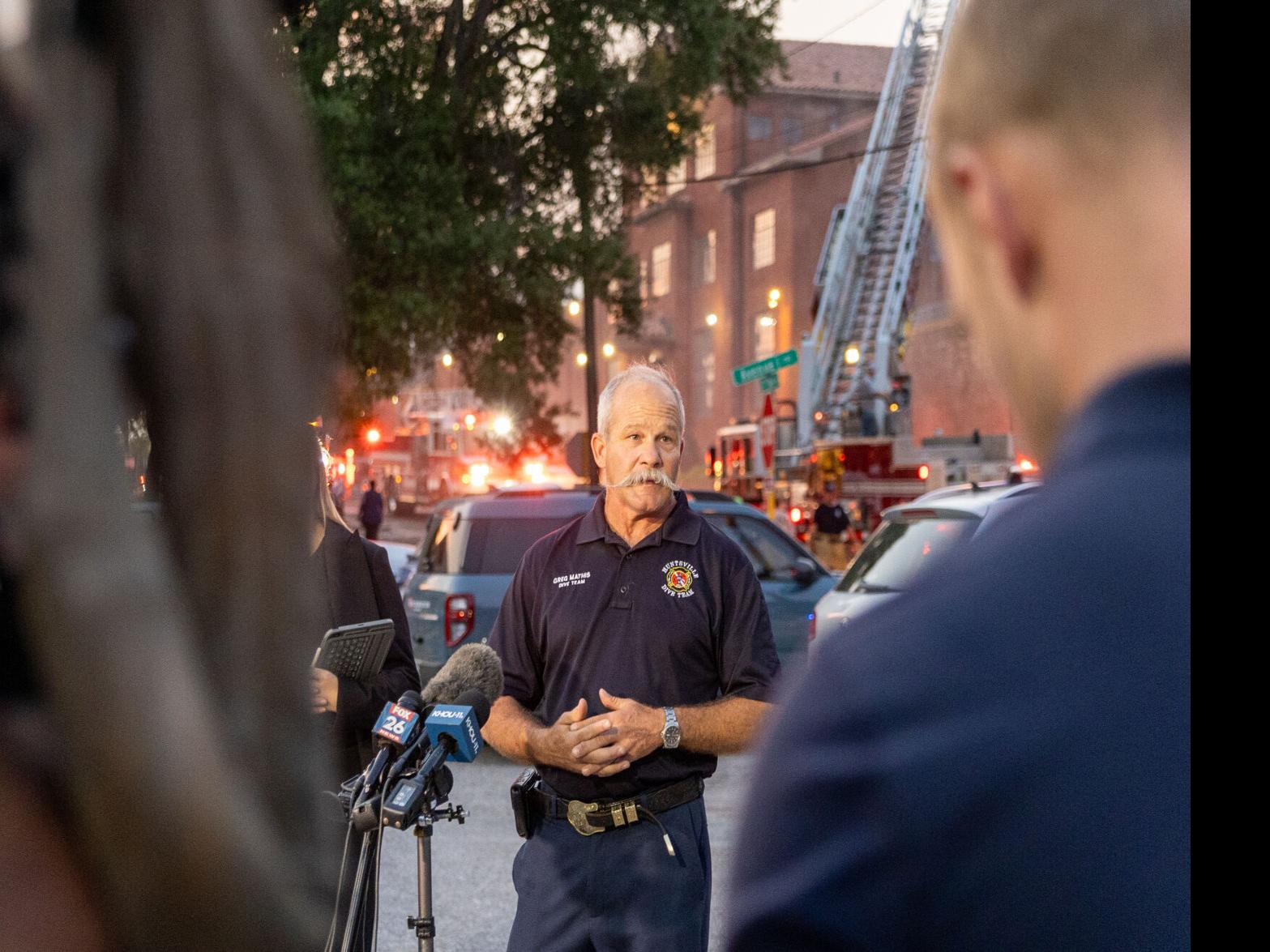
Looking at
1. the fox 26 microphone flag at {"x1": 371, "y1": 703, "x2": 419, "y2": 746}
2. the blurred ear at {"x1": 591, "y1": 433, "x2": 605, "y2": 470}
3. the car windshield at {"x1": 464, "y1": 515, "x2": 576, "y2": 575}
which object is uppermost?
the blurred ear at {"x1": 591, "y1": 433, "x2": 605, "y2": 470}

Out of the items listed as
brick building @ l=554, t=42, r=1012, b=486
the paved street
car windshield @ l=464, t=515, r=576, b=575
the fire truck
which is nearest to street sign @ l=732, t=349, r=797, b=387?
the fire truck

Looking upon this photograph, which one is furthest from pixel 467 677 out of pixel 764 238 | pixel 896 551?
pixel 764 238

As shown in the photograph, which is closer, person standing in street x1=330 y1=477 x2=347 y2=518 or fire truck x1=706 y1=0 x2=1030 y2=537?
person standing in street x1=330 y1=477 x2=347 y2=518

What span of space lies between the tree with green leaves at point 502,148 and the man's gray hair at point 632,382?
1336cm

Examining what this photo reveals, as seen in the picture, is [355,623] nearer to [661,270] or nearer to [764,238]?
[764,238]

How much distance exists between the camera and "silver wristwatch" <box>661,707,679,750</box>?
10.9 feet

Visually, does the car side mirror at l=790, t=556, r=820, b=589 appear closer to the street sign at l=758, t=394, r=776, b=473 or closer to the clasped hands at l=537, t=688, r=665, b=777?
the clasped hands at l=537, t=688, r=665, b=777

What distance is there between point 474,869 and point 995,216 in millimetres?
6722

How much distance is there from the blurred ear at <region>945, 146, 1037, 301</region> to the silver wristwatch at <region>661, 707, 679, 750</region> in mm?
2442

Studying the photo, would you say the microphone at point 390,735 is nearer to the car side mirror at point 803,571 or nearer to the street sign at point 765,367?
the car side mirror at point 803,571

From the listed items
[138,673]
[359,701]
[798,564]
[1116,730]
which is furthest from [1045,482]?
[798,564]

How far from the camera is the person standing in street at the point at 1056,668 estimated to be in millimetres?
840

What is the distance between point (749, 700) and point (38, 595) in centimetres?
291

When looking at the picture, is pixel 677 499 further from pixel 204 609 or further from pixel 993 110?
pixel 204 609
